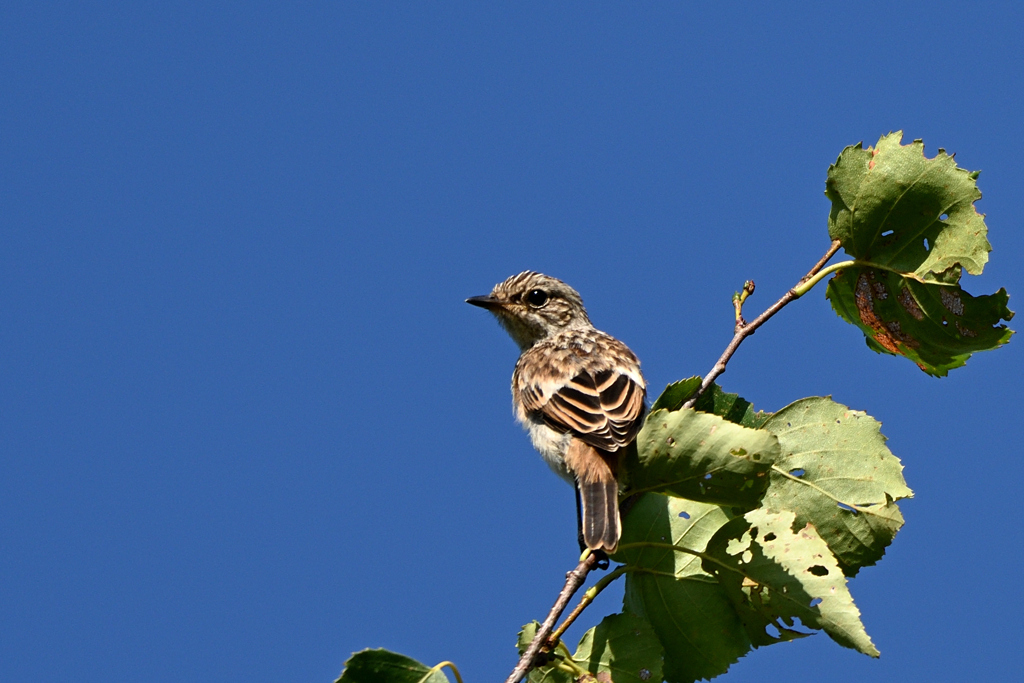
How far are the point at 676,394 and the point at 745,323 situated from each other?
62cm

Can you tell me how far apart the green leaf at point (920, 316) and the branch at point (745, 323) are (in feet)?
0.48

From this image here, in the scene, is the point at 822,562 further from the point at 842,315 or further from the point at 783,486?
the point at 842,315

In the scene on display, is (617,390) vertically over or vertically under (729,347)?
over

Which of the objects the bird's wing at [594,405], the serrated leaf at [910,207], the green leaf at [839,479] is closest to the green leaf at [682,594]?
the green leaf at [839,479]

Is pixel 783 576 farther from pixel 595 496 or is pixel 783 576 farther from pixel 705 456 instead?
pixel 595 496

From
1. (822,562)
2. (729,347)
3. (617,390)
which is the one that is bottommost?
(822,562)

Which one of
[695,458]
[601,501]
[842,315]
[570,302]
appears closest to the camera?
[695,458]

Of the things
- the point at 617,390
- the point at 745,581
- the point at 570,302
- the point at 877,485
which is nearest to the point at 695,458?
the point at 745,581

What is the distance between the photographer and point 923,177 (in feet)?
15.4

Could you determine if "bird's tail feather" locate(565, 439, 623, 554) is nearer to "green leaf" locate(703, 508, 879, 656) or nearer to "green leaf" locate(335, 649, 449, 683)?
"green leaf" locate(703, 508, 879, 656)

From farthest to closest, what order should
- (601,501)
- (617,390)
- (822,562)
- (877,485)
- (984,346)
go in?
(617,390)
(984,346)
(601,501)
(877,485)
(822,562)

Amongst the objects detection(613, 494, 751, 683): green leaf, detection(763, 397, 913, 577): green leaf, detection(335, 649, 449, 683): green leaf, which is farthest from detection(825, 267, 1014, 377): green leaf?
detection(335, 649, 449, 683): green leaf

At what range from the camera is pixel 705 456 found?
12.2 ft

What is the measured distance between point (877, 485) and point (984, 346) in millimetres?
→ 1071
